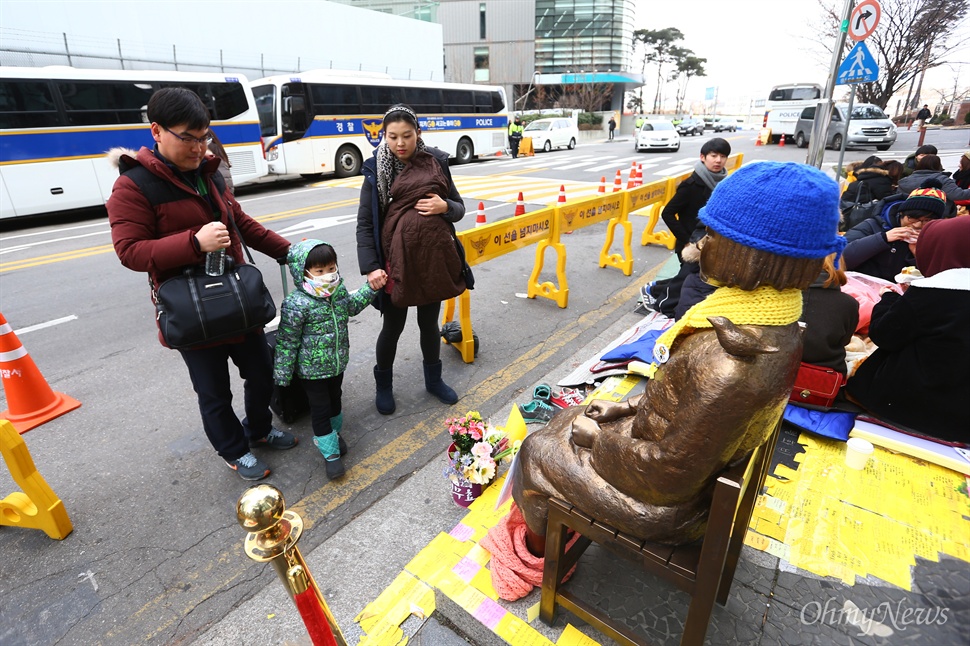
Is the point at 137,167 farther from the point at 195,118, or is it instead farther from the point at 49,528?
the point at 49,528

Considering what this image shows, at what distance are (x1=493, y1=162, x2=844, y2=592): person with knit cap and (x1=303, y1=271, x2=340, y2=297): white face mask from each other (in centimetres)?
177

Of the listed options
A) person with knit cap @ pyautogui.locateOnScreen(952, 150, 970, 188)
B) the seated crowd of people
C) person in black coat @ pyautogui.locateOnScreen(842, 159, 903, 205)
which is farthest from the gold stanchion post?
A: person with knit cap @ pyautogui.locateOnScreen(952, 150, 970, 188)

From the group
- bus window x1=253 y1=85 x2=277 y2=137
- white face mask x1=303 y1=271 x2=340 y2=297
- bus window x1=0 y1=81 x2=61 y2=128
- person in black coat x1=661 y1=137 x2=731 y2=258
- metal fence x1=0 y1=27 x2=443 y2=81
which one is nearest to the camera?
white face mask x1=303 y1=271 x2=340 y2=297

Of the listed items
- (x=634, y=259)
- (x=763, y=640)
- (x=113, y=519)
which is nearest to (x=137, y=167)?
(x=113, y=519)

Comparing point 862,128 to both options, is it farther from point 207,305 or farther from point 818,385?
point 207,305

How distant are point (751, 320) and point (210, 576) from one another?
99.5 inches

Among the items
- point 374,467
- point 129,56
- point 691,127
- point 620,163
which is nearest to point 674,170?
point 620,163

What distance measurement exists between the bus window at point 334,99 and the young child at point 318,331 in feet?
47.1

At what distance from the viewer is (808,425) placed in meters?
2.81

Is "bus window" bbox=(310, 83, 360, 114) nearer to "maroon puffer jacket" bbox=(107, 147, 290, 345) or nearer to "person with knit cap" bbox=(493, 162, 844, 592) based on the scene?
"maroon puffer jacket" bbox=(107, 147, 290, 345)

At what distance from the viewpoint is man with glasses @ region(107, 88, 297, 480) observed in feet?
7.27

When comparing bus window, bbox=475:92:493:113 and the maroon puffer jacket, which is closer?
the maroon puffer jacket

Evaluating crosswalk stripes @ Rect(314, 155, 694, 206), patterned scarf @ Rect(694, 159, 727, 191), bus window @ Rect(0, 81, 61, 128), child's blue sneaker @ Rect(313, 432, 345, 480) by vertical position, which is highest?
bus window @ Rect(0, 81, 61, 128)

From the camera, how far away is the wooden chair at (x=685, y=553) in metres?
1.31
